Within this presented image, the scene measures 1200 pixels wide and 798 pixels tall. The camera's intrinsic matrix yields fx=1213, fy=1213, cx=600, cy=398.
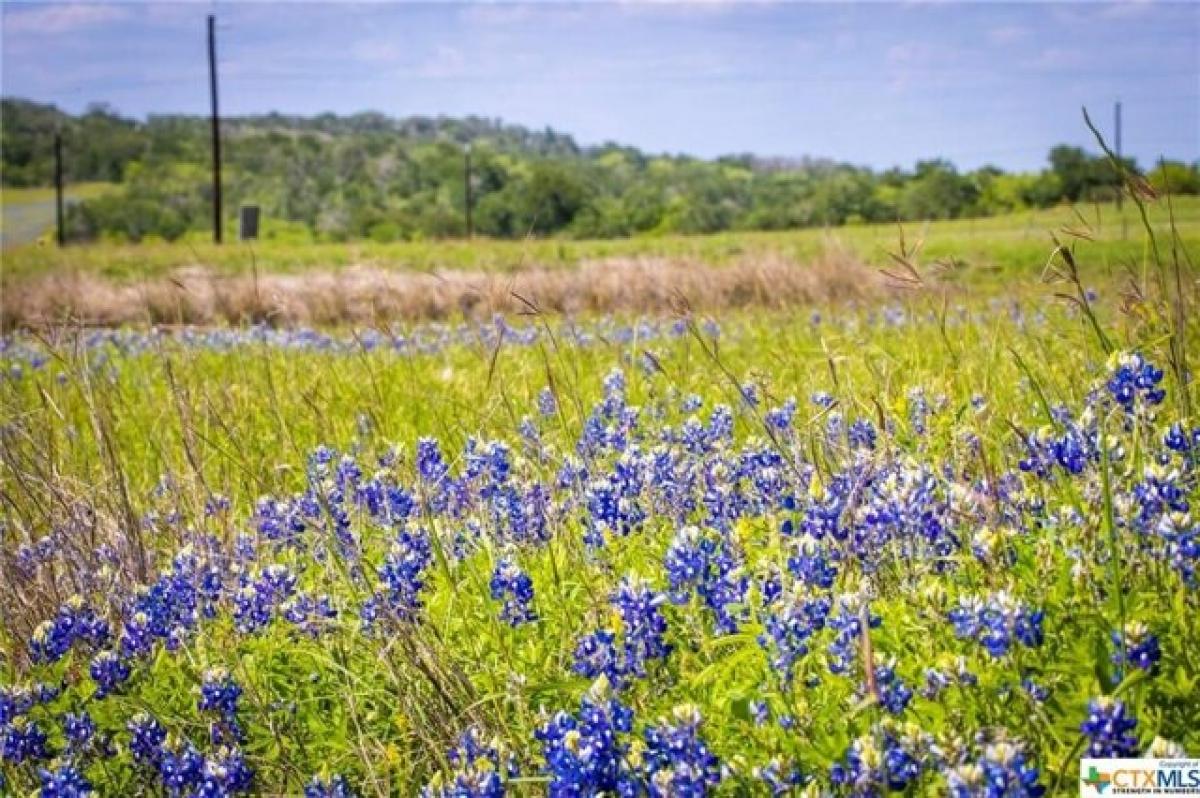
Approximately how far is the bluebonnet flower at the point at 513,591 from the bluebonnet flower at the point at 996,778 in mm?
1300

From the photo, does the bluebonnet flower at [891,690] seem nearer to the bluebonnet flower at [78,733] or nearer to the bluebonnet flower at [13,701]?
the bluebonnet flower at [78,733]

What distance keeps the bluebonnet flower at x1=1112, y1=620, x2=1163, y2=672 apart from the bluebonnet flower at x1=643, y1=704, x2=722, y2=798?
82cm

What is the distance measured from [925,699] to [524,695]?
0.97 m

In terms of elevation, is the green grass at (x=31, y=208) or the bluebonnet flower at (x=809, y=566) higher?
the green grass at (x=31, y=208)

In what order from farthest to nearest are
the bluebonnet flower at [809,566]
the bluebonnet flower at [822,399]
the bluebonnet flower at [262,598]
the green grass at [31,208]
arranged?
1. the green grass at [31,208]
2. the bluebonnet flower at [822,399]
3. the bluebonnet flower at [262,598]
4. the bluebonnet flower at [809,566]

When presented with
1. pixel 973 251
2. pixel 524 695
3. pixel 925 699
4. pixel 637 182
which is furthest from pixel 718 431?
pixel 637 182

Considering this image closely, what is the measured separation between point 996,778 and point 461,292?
1600cm

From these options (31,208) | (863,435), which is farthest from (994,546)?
(31,208)

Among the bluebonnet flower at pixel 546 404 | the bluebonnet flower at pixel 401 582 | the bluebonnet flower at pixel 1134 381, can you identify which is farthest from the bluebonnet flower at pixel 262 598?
the bluebonnet flower at pixel 1134 381

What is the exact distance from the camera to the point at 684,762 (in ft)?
7.84

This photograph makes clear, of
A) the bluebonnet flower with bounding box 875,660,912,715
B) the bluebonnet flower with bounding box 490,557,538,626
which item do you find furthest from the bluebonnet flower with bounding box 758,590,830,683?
the bluebonnet flower with bounding box 490,557,538,626

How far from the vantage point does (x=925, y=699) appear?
2529 mm

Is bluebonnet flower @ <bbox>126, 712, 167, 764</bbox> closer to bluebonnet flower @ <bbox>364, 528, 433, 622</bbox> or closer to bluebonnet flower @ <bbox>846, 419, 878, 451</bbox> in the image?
bluebonnet flower @ <bbox>364, 528, 433, 622</bbox>

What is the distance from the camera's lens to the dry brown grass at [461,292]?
53.6 feet
